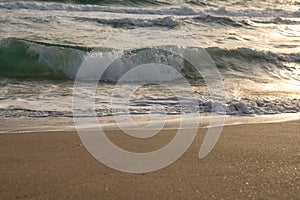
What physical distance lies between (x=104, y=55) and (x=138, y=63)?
25.6 inches

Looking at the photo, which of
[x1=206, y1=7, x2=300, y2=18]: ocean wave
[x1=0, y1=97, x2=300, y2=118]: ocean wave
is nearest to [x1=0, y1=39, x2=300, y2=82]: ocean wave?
[x1=0, y1=97, x2=300, y2=118]: ocean wave

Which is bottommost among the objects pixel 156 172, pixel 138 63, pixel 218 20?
pixel 138 63

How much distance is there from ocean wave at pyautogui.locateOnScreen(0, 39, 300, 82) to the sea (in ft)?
0.06

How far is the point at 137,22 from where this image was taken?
14.2 meters

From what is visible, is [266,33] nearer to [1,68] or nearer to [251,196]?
[1,68]

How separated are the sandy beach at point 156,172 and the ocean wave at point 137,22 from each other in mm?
9981

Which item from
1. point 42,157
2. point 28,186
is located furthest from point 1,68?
point 28,186

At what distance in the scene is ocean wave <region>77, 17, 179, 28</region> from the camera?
13.8m

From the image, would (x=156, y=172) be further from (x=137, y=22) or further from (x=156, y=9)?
(x=156, y=9)

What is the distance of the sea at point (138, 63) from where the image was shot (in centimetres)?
562

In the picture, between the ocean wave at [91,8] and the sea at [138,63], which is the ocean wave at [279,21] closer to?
the sea at [138,63]

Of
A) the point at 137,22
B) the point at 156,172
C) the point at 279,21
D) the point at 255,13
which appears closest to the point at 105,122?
the point at 156,172

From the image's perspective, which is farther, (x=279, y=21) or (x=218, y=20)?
(x=279, y=21)

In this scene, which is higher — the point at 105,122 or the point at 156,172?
the point at 156,172
